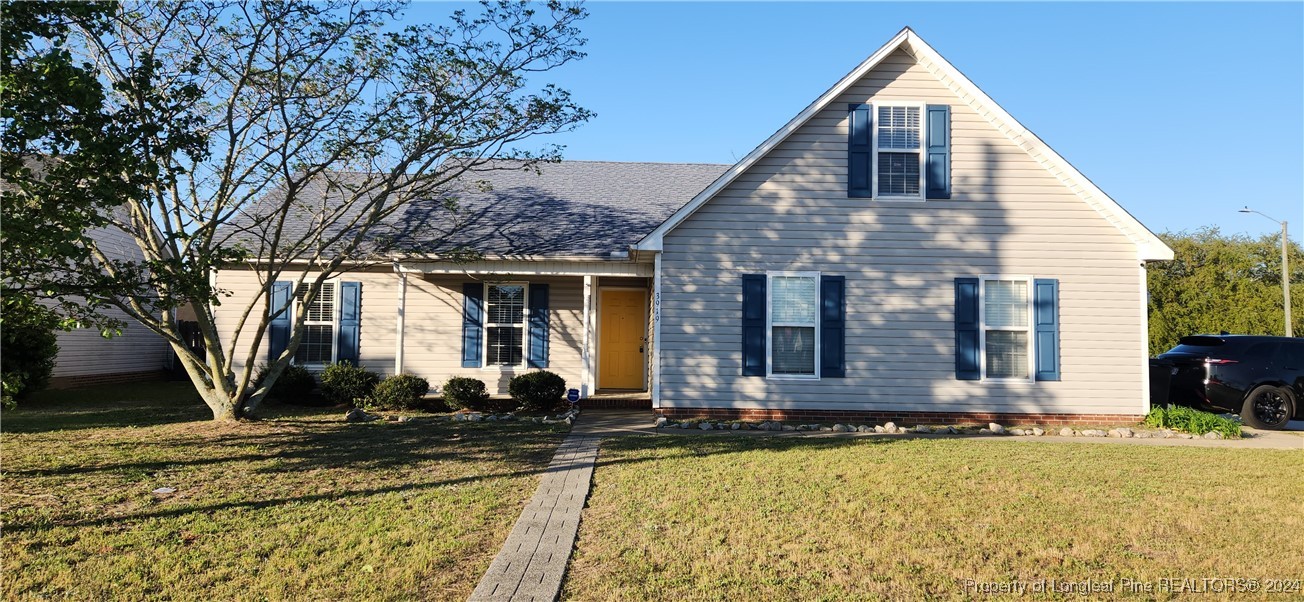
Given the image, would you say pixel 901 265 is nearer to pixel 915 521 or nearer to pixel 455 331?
pixel 915 521

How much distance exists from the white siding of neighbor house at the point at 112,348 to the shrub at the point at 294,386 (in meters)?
4.81

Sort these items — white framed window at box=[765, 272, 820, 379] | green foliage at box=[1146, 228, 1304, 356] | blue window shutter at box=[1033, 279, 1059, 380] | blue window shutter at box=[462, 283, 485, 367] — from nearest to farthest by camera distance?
blue window shutter at box=[1033, 279, 1059, 380]
white framed window at box=[765, 272, 820, 379]
blue window shutter at box=[462, 283, 485, 367]
green foliage at box=[1146, 228, 1304, 356]

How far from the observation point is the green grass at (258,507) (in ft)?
15.0

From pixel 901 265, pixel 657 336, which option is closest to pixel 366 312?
pixel 657 336

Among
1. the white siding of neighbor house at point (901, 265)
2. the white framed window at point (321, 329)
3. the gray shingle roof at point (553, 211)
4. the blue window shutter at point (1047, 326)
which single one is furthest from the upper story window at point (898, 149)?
the white framed window at point (321, 329)

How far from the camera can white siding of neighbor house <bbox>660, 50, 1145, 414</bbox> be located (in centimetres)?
1212

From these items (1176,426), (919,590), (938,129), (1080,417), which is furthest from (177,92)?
(1176,426)

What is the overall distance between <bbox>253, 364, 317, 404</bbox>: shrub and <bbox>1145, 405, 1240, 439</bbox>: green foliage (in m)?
14.4

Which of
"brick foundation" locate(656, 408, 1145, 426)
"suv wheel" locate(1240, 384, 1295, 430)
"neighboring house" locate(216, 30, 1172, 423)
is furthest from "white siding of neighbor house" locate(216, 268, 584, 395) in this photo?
"suv wheel" locate(1240, 384, 1295, 430)

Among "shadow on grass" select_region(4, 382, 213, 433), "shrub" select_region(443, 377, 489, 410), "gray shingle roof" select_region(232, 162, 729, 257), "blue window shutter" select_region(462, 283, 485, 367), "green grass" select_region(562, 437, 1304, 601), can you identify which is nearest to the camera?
"green grass" select_region(562, 437, 1304, 601)

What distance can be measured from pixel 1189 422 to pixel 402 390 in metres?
12.8

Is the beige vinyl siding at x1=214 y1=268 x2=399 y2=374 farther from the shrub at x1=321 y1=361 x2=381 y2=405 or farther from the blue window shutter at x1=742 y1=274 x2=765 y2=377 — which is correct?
the blue window shutter at x1=742 y1=274 x2=765 y2=377

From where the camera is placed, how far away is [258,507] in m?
6.28

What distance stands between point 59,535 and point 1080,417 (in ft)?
42.6
